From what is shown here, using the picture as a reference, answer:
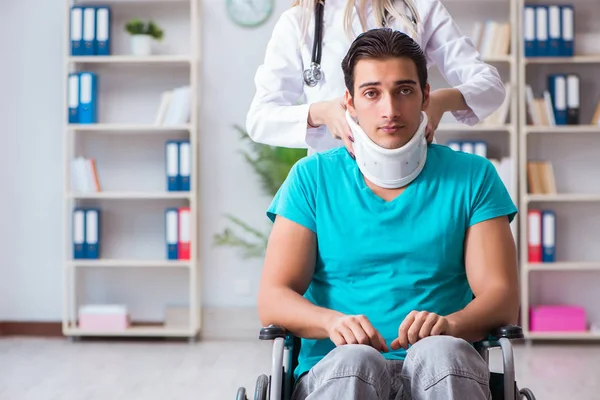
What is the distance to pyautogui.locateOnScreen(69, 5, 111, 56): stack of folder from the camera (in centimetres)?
480

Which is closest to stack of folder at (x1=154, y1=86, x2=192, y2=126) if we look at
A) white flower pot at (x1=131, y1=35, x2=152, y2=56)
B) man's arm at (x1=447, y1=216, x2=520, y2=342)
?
white flower pot at (x1=131, y1=35, x2=152, y2=56)

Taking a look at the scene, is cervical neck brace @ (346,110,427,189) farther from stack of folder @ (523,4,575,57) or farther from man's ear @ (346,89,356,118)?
stack of folder @ (523,4,575,57)

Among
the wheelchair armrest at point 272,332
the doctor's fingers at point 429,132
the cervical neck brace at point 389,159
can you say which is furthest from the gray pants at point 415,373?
the doctor's fingers at point 429,132

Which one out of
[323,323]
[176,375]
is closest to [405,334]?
[323,323]

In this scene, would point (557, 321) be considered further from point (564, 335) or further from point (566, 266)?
point (566, 266)

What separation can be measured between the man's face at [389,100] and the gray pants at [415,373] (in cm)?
45

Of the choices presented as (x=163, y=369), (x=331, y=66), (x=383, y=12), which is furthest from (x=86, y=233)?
(x=383, y=12)

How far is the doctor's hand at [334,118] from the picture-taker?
5.73 ft

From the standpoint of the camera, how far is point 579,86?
485 cm

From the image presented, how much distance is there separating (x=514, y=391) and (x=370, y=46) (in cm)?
73

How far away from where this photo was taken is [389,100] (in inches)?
65.7

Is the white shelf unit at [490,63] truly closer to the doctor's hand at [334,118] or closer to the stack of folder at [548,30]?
the stack of folder at [548,30]

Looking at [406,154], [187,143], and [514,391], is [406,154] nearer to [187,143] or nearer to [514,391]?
[514,391]

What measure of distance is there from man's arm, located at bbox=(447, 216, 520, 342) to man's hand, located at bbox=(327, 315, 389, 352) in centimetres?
20
